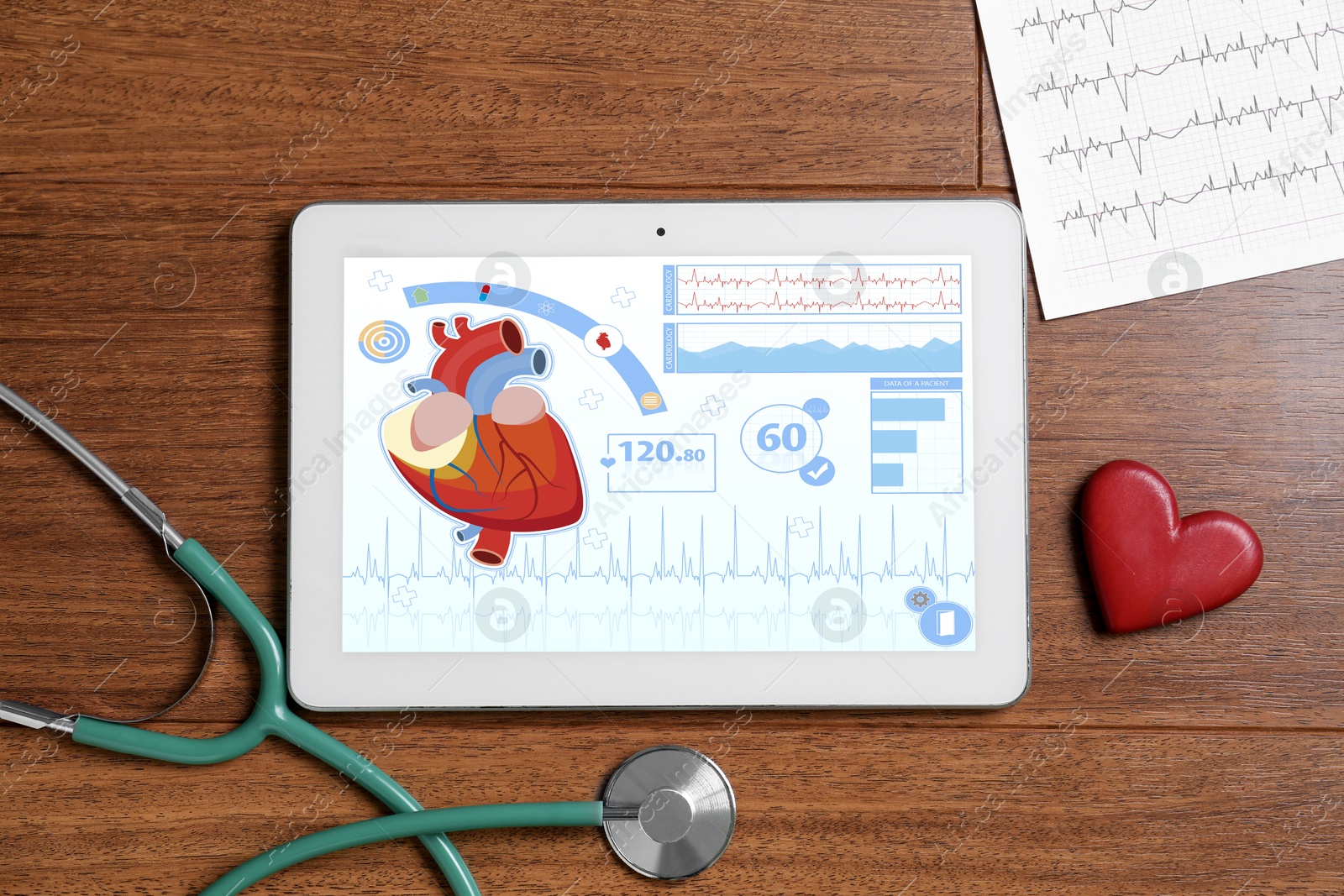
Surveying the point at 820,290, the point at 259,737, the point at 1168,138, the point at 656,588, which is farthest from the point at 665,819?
the point at 1168,138

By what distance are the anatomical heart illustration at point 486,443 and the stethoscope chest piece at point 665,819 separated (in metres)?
0.19

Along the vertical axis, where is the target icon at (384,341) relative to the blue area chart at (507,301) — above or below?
below

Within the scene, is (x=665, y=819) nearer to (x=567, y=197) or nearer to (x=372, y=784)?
Result: (x=372, y=784)

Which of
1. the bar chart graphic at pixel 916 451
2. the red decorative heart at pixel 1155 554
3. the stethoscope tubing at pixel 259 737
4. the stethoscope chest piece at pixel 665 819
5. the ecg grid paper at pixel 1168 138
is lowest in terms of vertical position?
the stethoscope chest piece at pixel 665 819

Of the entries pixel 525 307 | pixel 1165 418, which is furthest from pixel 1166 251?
pixel 525 307

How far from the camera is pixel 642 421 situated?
0.57 meters

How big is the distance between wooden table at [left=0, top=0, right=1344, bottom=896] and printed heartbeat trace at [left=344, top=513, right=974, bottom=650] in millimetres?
67

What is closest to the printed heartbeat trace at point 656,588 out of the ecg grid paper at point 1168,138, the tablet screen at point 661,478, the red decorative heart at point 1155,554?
the tablet screen at point 661,478

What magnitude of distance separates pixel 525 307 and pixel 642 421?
0.12 m

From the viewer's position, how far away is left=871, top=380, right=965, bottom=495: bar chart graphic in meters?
0.56

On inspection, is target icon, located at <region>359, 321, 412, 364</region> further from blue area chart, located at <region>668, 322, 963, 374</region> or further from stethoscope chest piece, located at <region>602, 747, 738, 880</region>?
stethoscope chest piece, located at <region>602, 747, 738, 880</region>

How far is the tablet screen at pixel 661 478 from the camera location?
56 cm

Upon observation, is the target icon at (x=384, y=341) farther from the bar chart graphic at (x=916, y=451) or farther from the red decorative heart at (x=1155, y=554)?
the red decorative heart at (x=1155, y=554)

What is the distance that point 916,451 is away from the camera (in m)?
0.57
